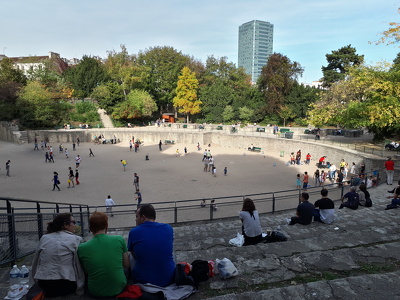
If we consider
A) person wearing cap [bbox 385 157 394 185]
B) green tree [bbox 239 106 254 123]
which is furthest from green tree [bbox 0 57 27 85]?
person wearing cap [bbox 385 157 394 185]

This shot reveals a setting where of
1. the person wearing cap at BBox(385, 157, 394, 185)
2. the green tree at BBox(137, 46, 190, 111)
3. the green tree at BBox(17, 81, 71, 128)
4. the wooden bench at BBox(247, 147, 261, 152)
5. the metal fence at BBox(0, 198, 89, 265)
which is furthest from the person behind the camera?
the green tree at BBox(137, 46, 190, 111)

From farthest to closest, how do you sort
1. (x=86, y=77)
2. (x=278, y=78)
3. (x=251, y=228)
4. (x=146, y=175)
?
(x=86, y=77)
(x=278, y=78)
(x=146, y=175)
(x=251, y=228)

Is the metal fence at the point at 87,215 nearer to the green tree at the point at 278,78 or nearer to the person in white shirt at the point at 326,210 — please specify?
the person in white shirt at the point at 326,210

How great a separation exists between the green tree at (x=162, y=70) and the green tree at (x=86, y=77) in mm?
8526

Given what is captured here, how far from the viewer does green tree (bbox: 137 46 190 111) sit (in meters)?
48.4

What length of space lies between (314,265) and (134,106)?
4033 centimetres

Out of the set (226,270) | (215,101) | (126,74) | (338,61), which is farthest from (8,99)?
(338,61)

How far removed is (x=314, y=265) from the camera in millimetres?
4230

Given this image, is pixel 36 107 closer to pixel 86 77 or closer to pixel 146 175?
pixel 86 77

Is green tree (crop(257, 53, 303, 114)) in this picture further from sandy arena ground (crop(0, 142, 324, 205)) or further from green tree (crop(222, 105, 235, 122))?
sandy arena ground (crop(0, 142, 324, 205))

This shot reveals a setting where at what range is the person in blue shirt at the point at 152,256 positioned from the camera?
10.8ft

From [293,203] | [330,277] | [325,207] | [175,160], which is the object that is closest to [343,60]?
[175,160]

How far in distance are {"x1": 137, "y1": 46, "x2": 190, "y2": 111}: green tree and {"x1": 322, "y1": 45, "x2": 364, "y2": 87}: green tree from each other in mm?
25418

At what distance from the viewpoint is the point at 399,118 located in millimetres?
17328
